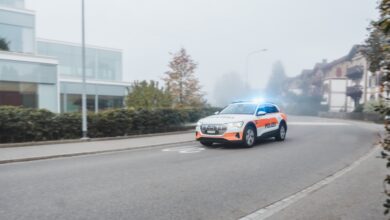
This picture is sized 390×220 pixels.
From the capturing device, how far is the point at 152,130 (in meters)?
17.7

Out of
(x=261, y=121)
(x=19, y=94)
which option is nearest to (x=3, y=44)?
(x=19, y=94)

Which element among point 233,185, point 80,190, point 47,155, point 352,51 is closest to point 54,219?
point 80,190

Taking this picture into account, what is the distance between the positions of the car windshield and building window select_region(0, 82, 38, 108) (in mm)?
19867

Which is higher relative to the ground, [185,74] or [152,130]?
[185,74]

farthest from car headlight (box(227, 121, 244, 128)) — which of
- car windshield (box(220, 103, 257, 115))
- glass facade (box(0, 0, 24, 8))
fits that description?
glass facade (box(0, 0, 24, 8))

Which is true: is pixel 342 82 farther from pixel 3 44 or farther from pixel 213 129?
pixel 213 129

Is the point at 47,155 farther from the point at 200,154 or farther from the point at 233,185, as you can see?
the point at 233,185

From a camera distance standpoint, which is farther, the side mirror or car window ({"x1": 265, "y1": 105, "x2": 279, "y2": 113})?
car window ({"x1": 265, "y1": 105, "x2": 279, "y2": 113})

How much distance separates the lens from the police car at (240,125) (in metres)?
11.7

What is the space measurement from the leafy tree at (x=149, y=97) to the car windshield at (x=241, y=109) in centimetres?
913

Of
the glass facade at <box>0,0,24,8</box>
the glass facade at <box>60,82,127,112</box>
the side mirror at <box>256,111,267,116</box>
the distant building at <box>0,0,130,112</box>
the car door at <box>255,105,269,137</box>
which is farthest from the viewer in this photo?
the glass facade at <box>60,82,127,112</box>

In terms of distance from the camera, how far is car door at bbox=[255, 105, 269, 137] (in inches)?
500

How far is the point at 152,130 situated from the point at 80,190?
37.9 feet

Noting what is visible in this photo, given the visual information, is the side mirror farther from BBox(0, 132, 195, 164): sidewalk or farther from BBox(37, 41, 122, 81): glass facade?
BBox(37, 41, 122, 81): glass facade
